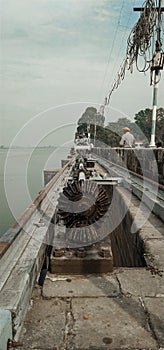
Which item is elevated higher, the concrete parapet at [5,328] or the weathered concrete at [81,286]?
the concrete parapet at [5,328]

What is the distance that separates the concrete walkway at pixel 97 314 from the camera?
2076mm

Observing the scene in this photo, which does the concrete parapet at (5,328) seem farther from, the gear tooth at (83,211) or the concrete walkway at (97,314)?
the gear tooth at (83,211)

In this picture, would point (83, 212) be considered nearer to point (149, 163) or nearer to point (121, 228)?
point (121, 228)

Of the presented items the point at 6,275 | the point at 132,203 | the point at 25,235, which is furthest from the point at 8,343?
the point at 132,203

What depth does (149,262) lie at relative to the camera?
11.2ft

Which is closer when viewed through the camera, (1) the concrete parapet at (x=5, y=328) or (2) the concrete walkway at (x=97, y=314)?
(1) the concrete parapet at (x=5, y=328)

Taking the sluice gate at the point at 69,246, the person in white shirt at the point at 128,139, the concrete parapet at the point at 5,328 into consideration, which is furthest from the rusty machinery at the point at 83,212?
the person in white shirt at the point at 128,139

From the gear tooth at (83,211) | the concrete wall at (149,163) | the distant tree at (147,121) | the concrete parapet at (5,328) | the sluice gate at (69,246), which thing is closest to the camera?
the concrete parapet at (5,328)

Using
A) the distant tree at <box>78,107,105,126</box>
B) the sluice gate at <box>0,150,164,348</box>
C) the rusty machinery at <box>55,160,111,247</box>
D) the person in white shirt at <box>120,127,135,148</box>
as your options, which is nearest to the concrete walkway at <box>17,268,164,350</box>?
the sluice gate at <box>0,150,164,348</box>

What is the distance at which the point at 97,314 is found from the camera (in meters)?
2.38

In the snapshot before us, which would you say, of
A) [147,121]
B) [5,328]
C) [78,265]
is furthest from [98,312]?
[147,121]

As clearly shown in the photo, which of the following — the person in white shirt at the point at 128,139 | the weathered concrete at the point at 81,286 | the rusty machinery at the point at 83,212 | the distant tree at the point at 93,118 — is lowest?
the weathered concrete at the point at 81,286

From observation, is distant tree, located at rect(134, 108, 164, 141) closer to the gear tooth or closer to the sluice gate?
the sluice gate

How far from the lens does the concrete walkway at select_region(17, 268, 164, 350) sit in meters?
2.08
